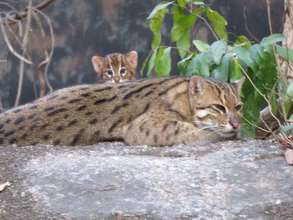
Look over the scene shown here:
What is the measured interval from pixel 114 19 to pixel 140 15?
28 cm

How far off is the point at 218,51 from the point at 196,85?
317mm

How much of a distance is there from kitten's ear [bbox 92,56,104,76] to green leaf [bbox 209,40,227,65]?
2.83m

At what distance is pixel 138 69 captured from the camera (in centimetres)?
1248

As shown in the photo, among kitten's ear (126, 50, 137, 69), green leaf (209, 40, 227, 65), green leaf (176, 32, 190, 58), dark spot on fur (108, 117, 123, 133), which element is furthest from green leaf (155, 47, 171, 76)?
kitten's ear (126, 50, 137, 69)

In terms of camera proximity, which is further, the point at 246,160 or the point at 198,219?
the point at 246,160

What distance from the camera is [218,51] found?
8.79 m

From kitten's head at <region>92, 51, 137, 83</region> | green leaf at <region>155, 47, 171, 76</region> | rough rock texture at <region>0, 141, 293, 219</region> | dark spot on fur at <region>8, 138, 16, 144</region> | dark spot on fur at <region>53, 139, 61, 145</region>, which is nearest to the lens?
rough rock texture at <region>0, 141, 293, 219</region>

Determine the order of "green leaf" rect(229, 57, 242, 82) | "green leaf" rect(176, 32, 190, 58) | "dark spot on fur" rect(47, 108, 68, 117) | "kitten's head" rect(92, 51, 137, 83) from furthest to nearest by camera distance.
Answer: "kitten's head" rect(92, 51, 137, 83) < "green leaf" rect(176, 32, 190, 58) < "green leaf" rect(229, 57, 242, 82) < "dark spot on fur" rect(47, 108, 68, 117)

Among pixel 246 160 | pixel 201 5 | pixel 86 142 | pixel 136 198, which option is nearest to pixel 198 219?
pixel 136 198

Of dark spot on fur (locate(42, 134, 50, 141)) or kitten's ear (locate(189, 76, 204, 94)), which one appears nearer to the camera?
dark spot on fur (locate(42, 134, 50, 141))

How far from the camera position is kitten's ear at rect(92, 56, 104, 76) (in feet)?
37.9

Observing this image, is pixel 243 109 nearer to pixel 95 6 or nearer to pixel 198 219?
pixel 198 219

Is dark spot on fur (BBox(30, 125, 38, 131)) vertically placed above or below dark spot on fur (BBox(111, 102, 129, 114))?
below

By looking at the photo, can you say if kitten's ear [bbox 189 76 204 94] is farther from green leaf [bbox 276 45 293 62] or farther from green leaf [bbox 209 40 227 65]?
green leaf [bbox 276 45 293 62]
